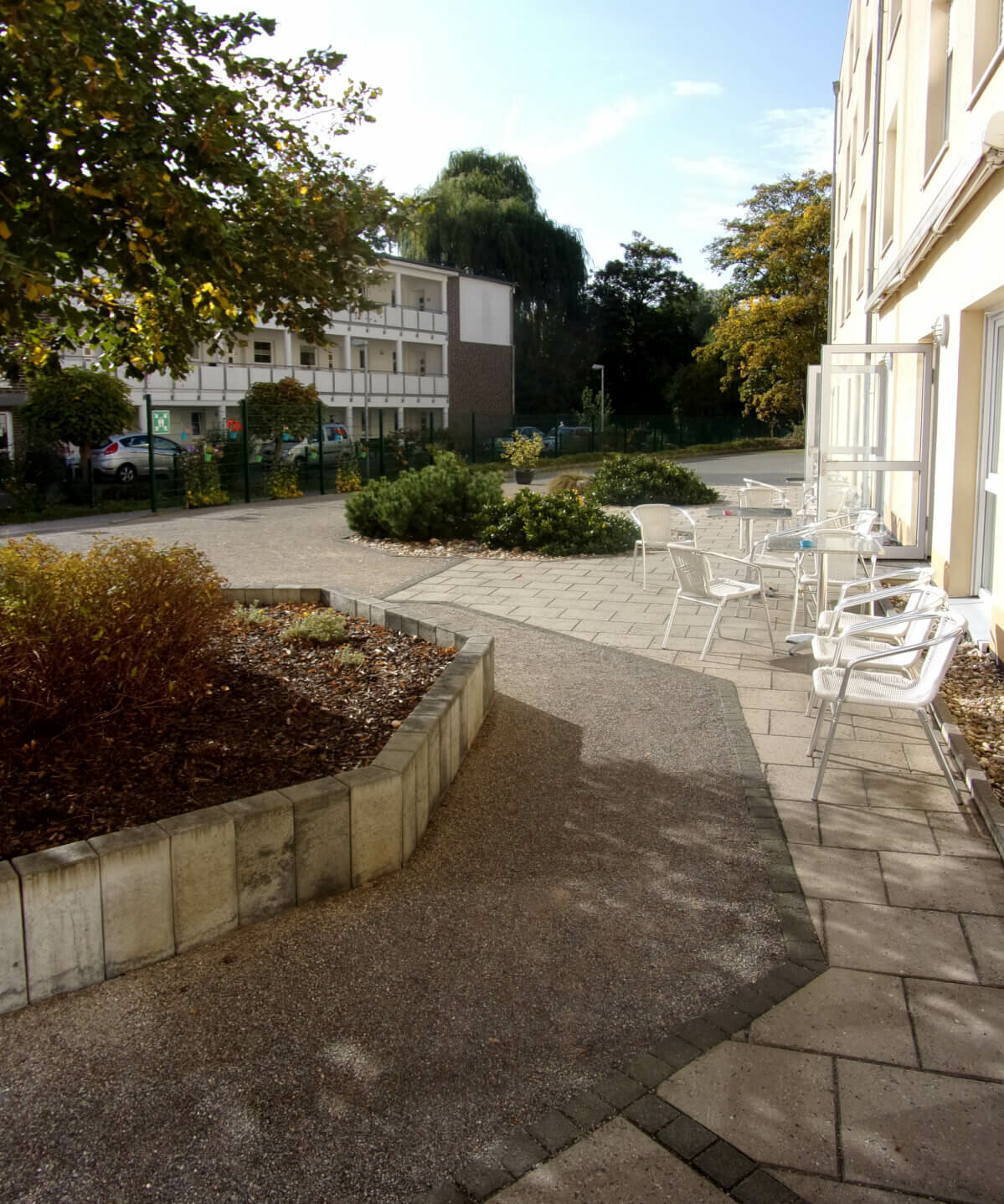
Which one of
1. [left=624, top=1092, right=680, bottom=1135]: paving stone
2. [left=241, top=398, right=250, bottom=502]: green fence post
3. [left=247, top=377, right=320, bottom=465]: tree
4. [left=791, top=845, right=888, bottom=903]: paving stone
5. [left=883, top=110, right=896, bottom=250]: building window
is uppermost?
[left=883, top=110, right=896, bottom=250]: building window

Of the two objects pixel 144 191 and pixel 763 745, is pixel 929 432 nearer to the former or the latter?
pixel 763 745

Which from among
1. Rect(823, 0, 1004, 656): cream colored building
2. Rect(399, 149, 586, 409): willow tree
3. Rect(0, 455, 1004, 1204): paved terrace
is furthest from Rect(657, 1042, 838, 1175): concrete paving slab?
Rect(399, 149, 586, 409): willow tree

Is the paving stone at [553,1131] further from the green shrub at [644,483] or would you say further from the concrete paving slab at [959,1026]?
the green shrub at [644,483]

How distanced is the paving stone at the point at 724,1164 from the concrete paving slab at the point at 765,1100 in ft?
0.09

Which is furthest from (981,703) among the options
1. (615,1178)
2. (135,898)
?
(135,898)

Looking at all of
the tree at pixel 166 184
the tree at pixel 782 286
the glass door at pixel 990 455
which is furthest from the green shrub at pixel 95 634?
the tree at pixel 782 286

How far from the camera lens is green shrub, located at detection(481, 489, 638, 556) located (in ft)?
41.5

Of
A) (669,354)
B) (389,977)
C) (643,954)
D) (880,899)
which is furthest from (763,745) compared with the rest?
(669,354)

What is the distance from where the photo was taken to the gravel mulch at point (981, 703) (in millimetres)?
4953

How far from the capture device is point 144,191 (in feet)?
12.8

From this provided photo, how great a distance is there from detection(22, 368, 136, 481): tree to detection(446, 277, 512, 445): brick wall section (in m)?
26.6

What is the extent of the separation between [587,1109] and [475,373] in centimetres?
5038

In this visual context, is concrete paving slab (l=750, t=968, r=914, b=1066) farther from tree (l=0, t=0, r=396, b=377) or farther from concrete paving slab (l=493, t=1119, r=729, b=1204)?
tree (l=0, t=0, r=396, b=377)

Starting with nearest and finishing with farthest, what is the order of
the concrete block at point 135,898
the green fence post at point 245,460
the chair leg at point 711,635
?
1. the concrete block at point 135,898
2. the chair leg at point 711,635
3. the green fence post at point 245,460
